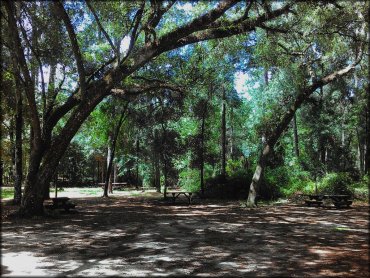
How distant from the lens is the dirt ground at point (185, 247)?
19.4ft

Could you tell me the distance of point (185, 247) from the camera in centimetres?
781

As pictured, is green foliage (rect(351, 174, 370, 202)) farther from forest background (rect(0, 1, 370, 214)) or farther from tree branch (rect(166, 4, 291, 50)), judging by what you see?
tree branch (rect(166, 4, 291, 50))

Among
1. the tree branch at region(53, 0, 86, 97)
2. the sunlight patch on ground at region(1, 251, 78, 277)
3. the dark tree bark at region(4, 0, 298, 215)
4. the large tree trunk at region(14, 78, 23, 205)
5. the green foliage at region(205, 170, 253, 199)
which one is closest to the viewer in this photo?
the sunlight patch on ground at region(1, 251, 78, 277)

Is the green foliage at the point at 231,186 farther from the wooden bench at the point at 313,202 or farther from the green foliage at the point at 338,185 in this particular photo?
the wooden bench at the point at 313,202

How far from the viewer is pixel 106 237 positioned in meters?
8.91

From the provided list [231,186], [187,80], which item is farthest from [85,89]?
[231,186]

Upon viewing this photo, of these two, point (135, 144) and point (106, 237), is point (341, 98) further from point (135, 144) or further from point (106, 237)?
point (106, 237)

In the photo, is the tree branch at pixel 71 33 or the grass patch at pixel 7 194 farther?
the grass patch at pixel 7 194

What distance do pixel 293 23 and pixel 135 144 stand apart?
982 inches

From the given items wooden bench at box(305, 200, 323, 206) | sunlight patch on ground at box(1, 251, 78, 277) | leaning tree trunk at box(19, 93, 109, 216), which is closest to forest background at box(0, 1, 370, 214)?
leaning tree trunk at box(19, 93, 109, 216)

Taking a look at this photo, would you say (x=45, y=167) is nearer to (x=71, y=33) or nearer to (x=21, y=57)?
(x=21, y=57)

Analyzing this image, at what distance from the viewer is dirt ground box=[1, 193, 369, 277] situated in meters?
5.90

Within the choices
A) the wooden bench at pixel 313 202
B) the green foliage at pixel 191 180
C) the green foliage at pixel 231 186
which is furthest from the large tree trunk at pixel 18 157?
the wooden bench at pixel 313 202

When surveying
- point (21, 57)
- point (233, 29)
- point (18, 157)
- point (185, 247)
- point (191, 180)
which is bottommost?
point (185, 247)
